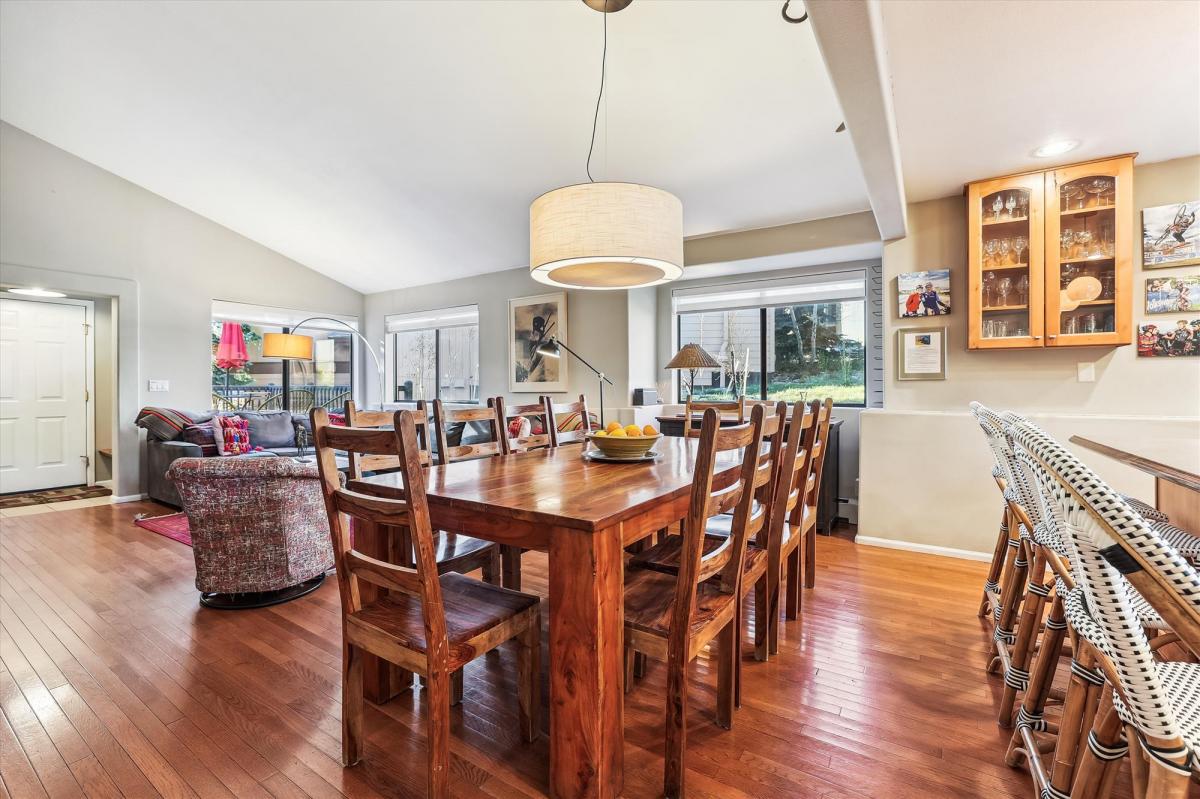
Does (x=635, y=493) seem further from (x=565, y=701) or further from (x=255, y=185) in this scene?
(x=255, y=185)

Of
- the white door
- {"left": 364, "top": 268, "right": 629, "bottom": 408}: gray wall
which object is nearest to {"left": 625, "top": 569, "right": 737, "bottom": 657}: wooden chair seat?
{"left": 364, "top": 268, "right": 629, "bottom": 408}: gray wall

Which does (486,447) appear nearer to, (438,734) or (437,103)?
(438,734)

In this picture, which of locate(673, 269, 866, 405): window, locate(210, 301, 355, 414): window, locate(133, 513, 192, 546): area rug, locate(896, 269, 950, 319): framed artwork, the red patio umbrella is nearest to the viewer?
locate(896, 269, 950, 319): framed artwork

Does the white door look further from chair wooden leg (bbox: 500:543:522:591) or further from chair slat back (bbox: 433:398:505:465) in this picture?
chair wooden leg (bbox: 500:543:522:591)

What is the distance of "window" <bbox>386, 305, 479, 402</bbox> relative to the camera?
6.57 metres

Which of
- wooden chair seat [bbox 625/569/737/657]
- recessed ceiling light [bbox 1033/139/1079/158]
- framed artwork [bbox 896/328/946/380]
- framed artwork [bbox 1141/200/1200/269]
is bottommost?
wooden chair seat [bbox 625/569/737/657]

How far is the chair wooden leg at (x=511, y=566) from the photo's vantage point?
7.42 ft

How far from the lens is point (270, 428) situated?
19.1 feet

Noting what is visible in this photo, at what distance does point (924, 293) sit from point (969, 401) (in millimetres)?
750

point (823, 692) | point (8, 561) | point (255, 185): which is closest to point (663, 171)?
point (823, 692)

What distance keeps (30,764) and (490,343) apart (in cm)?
498

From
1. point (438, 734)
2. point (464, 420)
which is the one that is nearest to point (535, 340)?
point (464, 420)

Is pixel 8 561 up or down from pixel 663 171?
down

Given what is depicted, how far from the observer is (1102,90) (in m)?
2.23
